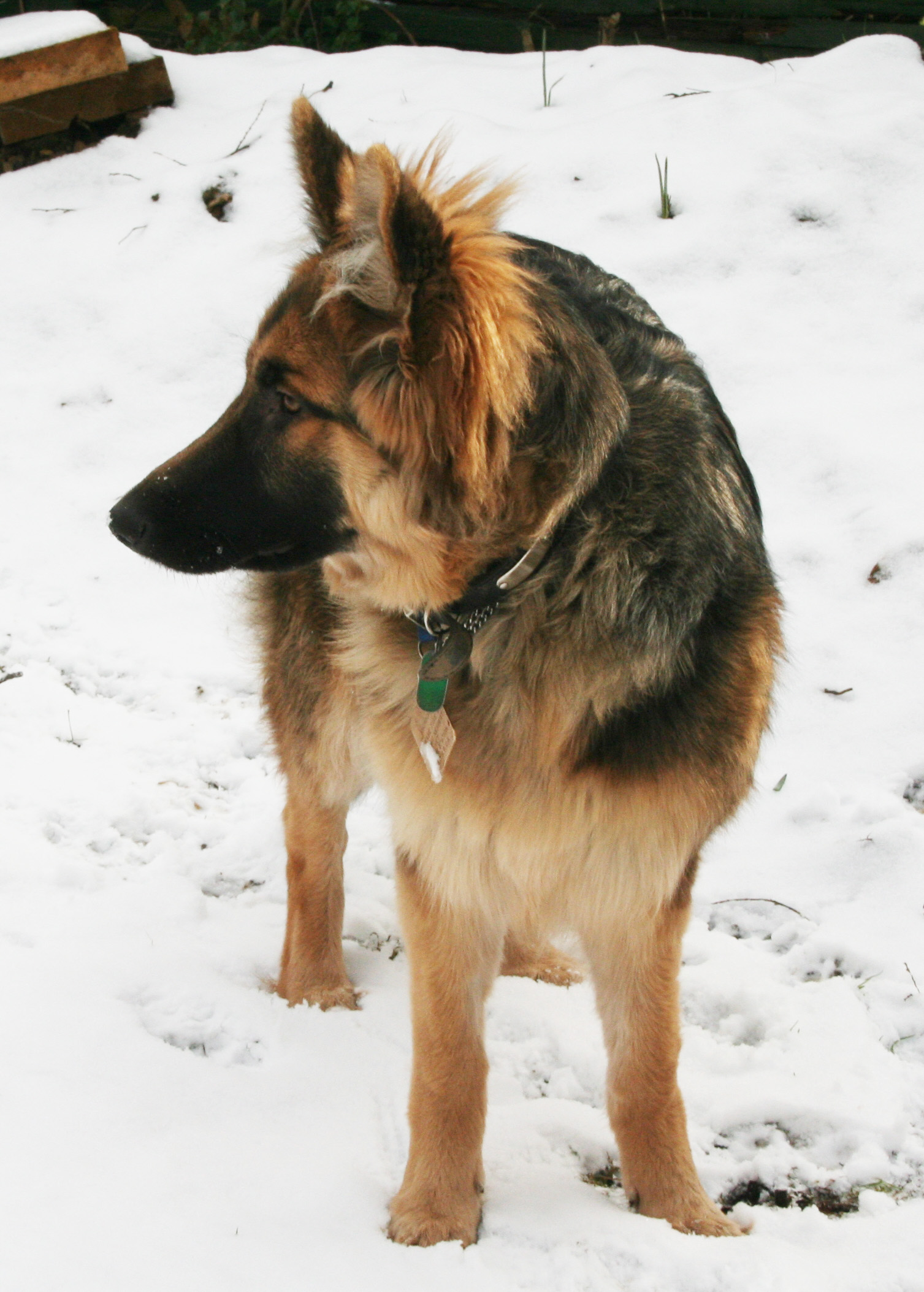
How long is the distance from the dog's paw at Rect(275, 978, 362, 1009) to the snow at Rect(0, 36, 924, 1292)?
59 mm

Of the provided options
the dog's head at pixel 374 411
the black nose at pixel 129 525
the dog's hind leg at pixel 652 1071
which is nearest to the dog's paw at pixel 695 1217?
the dog's hind leg at pixel 652 1071

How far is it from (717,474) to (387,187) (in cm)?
91

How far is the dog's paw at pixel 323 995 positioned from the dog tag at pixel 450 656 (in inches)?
49.9

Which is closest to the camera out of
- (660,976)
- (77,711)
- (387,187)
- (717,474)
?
(387,187)

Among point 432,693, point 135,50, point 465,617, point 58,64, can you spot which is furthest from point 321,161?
point 135,50

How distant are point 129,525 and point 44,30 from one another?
519cm

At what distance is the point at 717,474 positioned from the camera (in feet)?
7.63

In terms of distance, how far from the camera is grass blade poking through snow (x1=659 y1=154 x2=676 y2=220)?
576cm

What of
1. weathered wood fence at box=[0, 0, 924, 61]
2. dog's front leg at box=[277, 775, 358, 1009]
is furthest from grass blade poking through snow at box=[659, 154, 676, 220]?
dog's front leg at box=[277, 775, 358, 1009]

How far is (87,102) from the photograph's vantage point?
253 inches

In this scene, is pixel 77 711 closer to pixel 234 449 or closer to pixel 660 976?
pixel 234 449

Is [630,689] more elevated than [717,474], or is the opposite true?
[717,474]

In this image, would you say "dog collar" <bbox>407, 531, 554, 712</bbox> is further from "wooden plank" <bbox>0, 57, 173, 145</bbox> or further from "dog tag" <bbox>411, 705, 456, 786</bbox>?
"wooden plank" <bbox>0, 57, 173, 145</bbox>

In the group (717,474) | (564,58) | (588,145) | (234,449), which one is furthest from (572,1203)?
(564,58)
